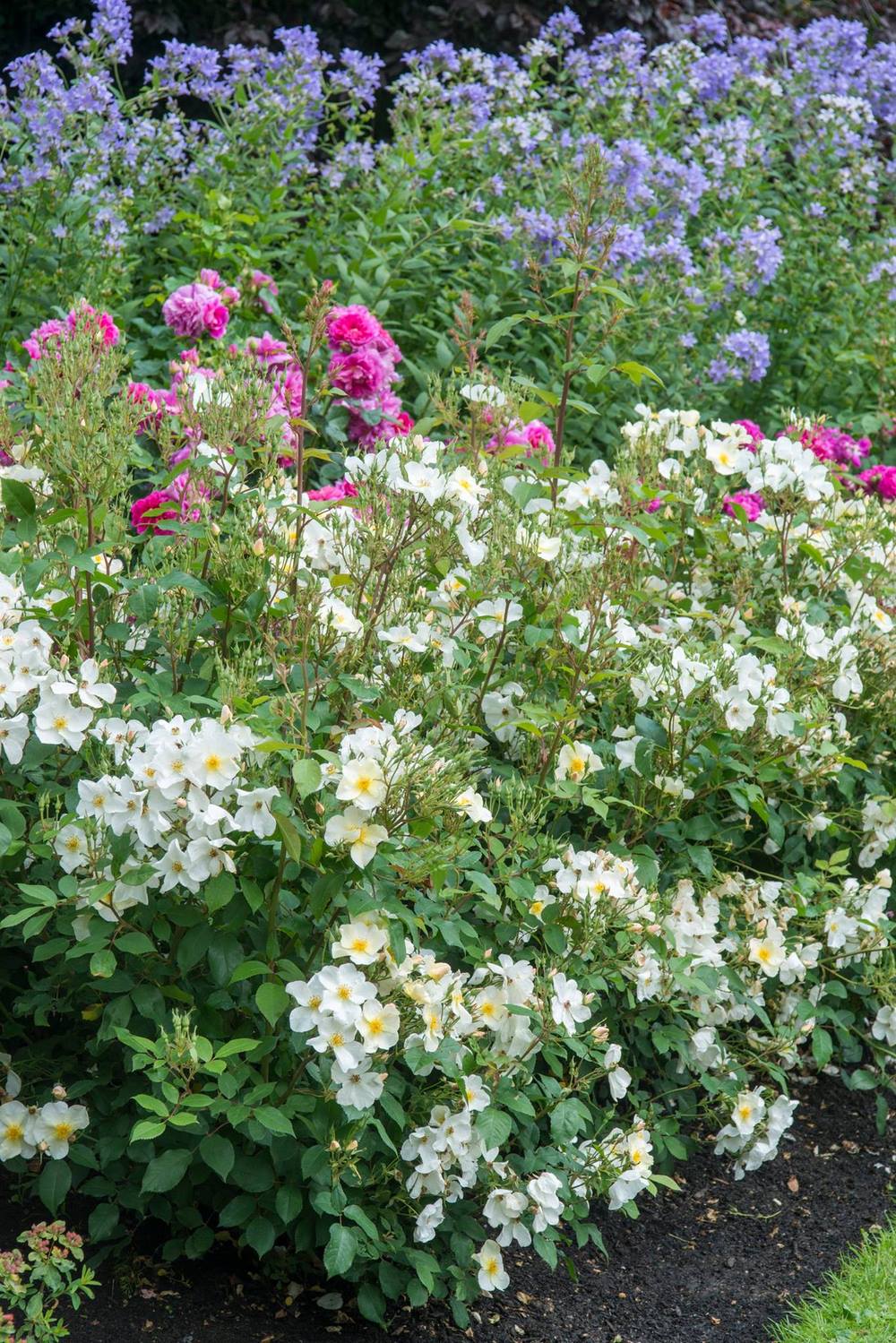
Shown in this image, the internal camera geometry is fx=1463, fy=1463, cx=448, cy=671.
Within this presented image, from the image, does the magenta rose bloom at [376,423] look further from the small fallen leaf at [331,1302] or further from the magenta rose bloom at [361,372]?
the small fallen leaf at [331,1302]

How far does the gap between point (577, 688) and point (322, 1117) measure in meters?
0.93

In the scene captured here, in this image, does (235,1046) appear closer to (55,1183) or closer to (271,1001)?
(271,1001)

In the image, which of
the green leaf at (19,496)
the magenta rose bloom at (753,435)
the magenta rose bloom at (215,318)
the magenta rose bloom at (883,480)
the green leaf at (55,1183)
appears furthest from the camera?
the magenta rose bloom at (883,480)

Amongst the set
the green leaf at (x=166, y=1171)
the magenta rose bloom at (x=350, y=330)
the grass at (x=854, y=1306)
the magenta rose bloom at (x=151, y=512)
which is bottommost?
the grass at (x=854, y=1306)

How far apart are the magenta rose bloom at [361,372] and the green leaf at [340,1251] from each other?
2242 millimetres

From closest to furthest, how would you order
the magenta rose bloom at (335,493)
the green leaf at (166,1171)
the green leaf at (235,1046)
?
1. the green leaf at (235,1046)
2. the green leaf at (166,1171)
3. the magenta rose bloom at (335,493)

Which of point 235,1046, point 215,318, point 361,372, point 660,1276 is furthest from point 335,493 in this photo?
point 660,1276

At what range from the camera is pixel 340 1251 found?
2152 millimetres

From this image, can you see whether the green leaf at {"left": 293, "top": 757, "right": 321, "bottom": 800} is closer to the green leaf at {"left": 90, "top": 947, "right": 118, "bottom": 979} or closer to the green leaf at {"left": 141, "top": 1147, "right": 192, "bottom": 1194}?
the green leaf at {"left": 90, "top": 947, "right": 118, "bottom": 979}

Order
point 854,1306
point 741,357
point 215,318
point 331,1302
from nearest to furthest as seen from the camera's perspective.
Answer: point 331,1302 → point 854,1306 → point 215,318 → point 741,357

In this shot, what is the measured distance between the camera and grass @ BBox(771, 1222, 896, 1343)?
8.53 feet

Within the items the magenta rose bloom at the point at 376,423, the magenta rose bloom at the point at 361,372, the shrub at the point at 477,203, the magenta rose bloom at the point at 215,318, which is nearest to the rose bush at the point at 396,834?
the magenta rose bloom at the point at 361,372

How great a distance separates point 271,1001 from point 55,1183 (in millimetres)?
545

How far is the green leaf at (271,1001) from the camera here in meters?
2.06
